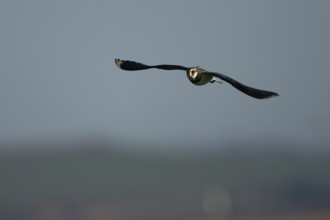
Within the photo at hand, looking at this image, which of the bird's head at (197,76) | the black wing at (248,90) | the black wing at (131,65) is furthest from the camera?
the black wing at (131,65)

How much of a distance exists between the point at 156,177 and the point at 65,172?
7.40 meters

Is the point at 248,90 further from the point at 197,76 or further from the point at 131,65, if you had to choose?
the point at 131,65

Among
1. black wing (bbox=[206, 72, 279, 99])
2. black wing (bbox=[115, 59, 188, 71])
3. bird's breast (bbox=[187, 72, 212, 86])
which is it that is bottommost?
black wing (bbox=[206, 72, 279, 99])

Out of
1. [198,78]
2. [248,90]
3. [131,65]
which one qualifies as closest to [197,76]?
[198,78]

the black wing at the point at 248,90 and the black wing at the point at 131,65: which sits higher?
the black wing at the point at 131,65

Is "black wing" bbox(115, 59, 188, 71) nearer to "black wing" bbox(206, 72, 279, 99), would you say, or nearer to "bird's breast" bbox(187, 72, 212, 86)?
"bird's breast" bbox(187, 72, 212, 86)

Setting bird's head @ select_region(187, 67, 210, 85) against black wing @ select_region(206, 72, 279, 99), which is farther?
bird's head @ select_region(187, 67, 210, 85)

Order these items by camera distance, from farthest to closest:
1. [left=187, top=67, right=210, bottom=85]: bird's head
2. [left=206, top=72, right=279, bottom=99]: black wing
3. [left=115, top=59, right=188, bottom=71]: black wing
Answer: [left=115, top=59, right=188, bottom=71]: black wing
[left=187, top=67, right=210, bottom=85]: bird's head
[left=206, top=72, right=279, bottom=99]: black wing

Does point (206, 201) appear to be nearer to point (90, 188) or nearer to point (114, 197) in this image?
point (114, 197)

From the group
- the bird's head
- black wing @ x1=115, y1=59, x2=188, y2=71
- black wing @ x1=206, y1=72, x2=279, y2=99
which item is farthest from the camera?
black wing @ x1=115, y1=59, x2=188, y2=71

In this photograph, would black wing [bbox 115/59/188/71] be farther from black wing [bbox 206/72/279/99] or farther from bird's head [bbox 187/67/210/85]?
black wing [bbox 206/72/279/99]

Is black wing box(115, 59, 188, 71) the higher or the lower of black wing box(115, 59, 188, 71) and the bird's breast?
the higher

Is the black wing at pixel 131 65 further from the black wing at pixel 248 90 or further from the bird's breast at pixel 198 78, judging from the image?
the black wing at pixel 248 90

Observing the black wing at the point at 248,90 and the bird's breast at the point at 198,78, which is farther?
the bird's breast at the point at 198,78
